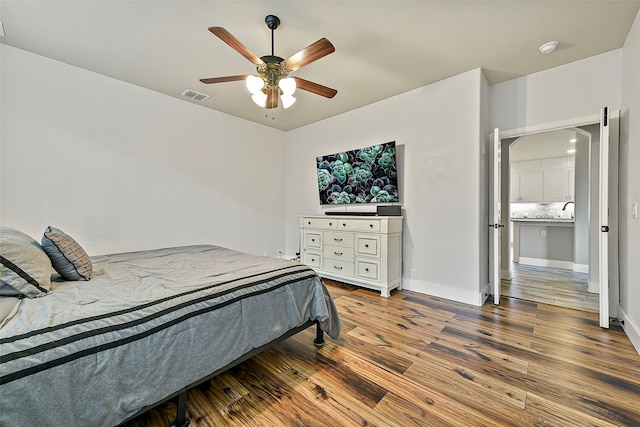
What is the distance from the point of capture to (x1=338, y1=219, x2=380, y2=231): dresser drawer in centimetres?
342

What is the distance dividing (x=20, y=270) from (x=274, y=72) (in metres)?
2.06

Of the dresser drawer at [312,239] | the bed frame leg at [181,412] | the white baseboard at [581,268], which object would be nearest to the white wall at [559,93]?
the dresser drawer at [312,239]

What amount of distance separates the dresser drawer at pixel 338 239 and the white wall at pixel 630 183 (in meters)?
2.64

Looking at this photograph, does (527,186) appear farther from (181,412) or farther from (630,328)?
(181,412)

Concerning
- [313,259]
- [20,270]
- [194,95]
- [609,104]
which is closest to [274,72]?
[194,95]

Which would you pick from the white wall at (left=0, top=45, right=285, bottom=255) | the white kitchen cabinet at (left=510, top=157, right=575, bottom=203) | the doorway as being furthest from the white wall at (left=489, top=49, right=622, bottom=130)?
the white kitchen cabinet at (left=510, top=157, right=575, bottom=203)

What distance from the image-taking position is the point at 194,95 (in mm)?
3600

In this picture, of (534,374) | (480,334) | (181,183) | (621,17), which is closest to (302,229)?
(181,183)

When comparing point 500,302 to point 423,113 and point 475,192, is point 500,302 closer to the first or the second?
point 475,192

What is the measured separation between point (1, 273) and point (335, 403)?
1.82 m

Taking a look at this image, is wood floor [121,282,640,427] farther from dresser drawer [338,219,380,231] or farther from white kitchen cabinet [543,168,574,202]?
white kitchen cabinet [543,168,574,202]

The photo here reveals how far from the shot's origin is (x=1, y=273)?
1.26 meters

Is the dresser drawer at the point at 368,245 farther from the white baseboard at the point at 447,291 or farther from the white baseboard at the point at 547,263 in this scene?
the white baseboard at the point at 547,263

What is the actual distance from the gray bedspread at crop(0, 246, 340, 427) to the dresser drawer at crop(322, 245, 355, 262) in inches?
68.6
